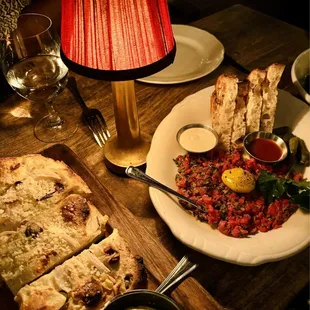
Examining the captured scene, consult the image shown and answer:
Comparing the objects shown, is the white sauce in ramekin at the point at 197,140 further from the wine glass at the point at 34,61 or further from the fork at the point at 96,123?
the wine glass at the point at 34,61

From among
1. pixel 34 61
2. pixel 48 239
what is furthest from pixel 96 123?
pixel 48 239

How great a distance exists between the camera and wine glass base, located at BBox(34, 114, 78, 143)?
196cm

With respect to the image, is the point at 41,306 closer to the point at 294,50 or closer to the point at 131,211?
the point at 131,211

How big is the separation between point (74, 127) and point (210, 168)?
2.55 feet

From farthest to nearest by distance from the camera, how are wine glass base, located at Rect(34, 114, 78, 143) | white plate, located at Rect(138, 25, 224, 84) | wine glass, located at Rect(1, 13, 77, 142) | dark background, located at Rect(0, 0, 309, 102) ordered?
dark background, located at Rect(0, 0, 309, 102), white plate, located at Rect(138, 25, 224, 84), wine glass base, located at Rect(34, 114, 78, 143), wine glass, located at Rect(1, 13, 77, 142)

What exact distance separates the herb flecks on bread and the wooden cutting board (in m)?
0.67

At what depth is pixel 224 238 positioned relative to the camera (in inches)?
56.3

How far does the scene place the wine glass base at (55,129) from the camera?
6.44 ft

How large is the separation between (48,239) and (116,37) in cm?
76

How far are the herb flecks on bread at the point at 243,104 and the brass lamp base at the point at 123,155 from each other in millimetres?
387

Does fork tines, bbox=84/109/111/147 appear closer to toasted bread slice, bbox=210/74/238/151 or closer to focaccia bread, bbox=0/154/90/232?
focaccia bread, bbox=0/154/90/232

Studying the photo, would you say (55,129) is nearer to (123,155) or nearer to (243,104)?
(123,155)

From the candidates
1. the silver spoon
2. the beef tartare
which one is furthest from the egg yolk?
the silver spoon

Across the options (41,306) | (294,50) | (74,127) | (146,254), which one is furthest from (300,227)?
(294,50)
